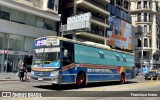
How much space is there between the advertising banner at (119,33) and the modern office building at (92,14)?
8.90 feet

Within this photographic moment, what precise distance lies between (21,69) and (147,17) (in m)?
63.6

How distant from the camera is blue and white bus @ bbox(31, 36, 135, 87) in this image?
15.2m

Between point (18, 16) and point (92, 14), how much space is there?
788 inches

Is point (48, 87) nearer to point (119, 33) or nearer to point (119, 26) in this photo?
point (119, 33)

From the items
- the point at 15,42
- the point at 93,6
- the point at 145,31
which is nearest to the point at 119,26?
the point at 93,6

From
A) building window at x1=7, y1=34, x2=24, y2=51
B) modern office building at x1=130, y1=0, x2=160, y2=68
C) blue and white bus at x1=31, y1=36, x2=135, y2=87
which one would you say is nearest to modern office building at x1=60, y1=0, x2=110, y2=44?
building window at x1=7, y1=34, x2=24, y2=51

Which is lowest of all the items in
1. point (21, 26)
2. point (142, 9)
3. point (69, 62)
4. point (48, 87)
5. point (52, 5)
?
point (48, 87)

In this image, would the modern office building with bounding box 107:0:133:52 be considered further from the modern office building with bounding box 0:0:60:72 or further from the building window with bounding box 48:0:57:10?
the modern office building with bounding box 0:0:60:72

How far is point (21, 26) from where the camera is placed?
109ft

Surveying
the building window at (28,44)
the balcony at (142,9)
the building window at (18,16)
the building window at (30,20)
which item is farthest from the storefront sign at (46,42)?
the balcony at (142,9)

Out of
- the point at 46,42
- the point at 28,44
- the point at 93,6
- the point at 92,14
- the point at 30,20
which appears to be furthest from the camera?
the point at 92,14

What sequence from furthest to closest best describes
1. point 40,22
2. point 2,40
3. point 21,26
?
point 40,22
point 21,26
point 2,40

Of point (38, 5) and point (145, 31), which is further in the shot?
point (145, 31)

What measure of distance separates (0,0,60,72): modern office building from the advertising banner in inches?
857
